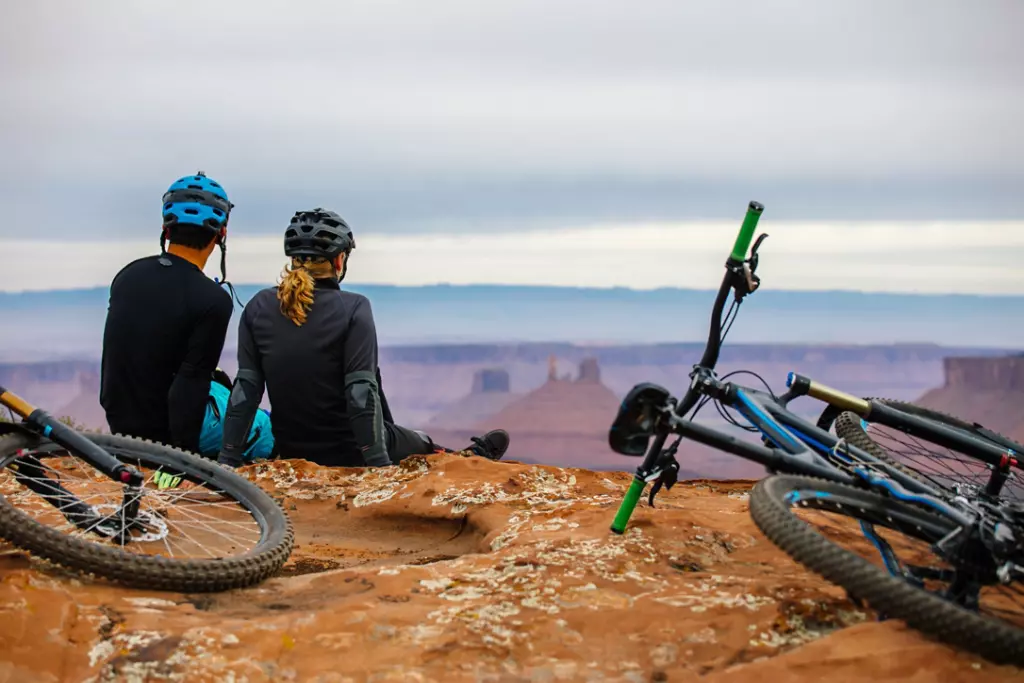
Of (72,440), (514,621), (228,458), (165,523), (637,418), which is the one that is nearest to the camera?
(514,621)

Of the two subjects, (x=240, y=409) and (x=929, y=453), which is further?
(x=240, y=409)

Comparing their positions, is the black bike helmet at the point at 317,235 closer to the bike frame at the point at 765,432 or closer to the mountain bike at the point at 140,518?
the mountain bike at the point at 140,518

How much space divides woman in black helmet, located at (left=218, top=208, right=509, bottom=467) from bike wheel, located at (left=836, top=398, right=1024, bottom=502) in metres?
3.42

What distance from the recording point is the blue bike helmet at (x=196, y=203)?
8.05m

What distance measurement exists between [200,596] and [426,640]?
48.6 inches

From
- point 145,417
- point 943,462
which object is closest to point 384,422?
point 145,417

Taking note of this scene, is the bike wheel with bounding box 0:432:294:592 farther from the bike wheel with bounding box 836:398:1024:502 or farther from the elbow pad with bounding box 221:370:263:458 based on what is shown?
the bike wheel with bounding box 836:398:1024:502

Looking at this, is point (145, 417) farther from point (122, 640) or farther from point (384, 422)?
point (122, 640)

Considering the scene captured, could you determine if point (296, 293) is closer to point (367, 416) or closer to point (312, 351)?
point (312, 351)

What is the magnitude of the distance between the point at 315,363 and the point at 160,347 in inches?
43.1

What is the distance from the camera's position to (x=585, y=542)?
6.05m

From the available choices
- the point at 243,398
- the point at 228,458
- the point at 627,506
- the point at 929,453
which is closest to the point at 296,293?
the point at 243,398

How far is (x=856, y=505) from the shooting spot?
5277mm

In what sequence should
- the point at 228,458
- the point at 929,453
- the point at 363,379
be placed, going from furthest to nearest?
the point at 228,458, the point at 363,379, the point at 929,453
